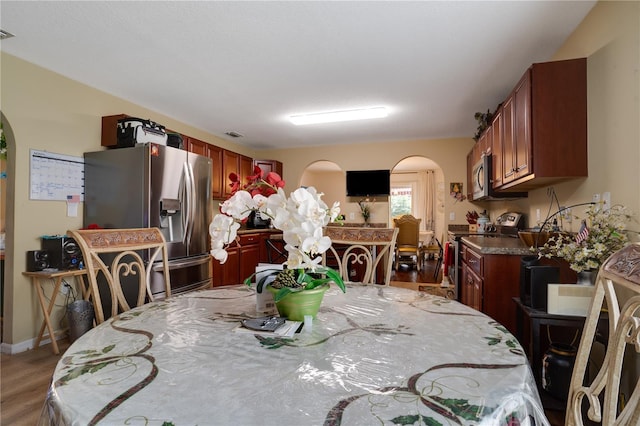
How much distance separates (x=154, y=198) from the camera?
9.65 feet

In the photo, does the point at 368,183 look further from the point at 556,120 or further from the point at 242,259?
the point at 556,120

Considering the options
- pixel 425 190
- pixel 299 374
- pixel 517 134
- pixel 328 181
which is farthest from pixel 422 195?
pixel 299 374

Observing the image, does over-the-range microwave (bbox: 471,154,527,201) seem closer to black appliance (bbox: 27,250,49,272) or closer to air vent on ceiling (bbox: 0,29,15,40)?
air vent on ceiling (bbox: 0,29,15,40)

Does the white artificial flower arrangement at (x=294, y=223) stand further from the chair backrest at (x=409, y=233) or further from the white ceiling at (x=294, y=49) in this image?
the chair backrest at (x=409, y=233)

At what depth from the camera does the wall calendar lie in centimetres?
270

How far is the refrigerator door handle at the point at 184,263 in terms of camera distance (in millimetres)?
2901

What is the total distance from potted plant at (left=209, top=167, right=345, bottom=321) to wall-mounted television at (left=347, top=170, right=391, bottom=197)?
452 centimetres

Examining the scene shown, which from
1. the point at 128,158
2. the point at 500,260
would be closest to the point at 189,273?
the point at 128,158

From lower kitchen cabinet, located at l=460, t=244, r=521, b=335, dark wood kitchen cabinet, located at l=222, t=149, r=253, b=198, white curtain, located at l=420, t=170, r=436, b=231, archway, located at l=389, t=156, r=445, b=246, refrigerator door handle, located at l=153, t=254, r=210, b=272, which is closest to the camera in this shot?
lower kitchen cabinet, located at l=460, t=244, r=521, b=335

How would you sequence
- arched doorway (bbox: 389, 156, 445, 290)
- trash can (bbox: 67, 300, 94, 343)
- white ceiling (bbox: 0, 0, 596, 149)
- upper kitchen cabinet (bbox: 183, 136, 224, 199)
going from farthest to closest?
arched doorway (bbox: 389, 156, 445, 290) → upper kitchen cabinet (bbox: 183, 136, 224, 199) → trash can (bbox: 67, 300, 94, 343) → white ceiling (bbox: 0, 0, 596, 149)

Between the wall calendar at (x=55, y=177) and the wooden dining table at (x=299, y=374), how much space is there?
2.46 meters

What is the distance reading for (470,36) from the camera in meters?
2.23

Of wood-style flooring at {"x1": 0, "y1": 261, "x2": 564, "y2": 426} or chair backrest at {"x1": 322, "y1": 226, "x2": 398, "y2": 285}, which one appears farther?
chair backrest at {"x1": 322, "y1": 226, "x2": 398, "y2": 285}

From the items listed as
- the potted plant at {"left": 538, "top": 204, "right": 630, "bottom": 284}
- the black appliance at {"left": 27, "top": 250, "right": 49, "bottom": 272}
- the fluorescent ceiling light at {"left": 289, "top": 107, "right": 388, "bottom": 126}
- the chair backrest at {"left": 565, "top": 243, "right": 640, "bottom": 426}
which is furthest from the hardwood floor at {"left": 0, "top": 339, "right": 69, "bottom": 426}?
the fluorescent ceiling light at {"left": 289, "top": 107, "right": 388, "bottom": 126}
